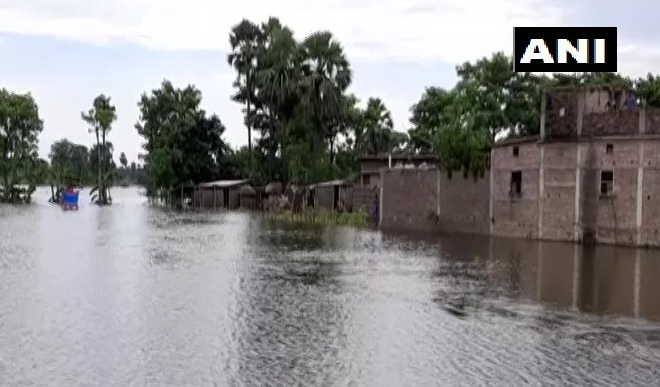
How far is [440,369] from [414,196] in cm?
2590

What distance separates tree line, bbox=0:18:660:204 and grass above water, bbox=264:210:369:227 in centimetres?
535

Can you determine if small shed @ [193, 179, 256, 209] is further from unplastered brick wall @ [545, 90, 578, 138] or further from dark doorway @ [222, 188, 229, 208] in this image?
unplastered brick wall @ [545, 90, 578, 138]

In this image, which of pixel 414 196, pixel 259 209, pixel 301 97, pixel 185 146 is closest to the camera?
pixel 414 196

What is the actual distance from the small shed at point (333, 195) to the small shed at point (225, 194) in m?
8.95

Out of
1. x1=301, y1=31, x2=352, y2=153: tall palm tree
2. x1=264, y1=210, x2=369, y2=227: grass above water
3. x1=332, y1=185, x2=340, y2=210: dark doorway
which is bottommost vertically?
x1=264, y1=210, x2=369, y2=227: grass above water

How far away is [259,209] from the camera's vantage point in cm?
5966

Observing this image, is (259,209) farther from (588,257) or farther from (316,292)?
(316,292)

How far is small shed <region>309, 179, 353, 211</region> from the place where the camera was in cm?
4825

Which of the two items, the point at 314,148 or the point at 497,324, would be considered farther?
the point at 314,148

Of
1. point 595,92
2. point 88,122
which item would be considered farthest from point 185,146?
point 595,92

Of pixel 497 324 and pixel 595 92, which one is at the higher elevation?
pixel 595 92

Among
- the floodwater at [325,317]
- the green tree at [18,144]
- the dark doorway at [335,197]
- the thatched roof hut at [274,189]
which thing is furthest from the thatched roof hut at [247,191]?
the floodwater at [325,317]

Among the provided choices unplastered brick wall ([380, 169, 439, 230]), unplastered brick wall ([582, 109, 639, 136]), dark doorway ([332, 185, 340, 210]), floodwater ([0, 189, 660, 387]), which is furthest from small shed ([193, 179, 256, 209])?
floodwater ([0, 189, 660, 387])

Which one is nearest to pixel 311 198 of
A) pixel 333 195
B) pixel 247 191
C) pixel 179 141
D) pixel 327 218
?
pixel 333 195
